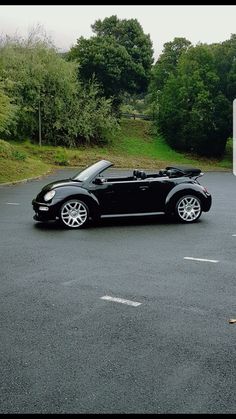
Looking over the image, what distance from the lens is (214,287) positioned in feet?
20.7

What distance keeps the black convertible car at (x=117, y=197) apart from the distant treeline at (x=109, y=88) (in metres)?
22.3

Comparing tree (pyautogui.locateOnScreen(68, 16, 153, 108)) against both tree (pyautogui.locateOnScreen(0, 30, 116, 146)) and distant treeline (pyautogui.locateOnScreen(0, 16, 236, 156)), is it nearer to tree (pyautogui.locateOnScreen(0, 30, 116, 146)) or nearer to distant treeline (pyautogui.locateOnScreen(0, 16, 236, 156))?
distant treeline (pyautogui.locateOnScreen(0, 16, 236, 156))

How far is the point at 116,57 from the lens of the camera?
46.8 meters

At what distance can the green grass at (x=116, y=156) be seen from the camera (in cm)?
2675

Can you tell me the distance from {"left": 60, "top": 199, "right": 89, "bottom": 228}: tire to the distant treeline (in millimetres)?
22546

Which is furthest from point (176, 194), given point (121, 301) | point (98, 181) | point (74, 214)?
point (121, 301)

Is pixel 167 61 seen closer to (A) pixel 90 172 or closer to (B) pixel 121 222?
(B) pixel 121 222

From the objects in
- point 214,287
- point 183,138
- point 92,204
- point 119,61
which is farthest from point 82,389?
point 119,61

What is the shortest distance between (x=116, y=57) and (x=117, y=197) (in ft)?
127

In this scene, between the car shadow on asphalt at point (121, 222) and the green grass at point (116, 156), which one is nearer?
the car shadow on asphalt at point (121, 222)

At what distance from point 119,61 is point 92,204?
128 feet

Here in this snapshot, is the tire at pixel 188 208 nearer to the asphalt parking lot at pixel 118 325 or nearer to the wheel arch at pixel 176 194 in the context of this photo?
the wheel arch at pixel 176 194

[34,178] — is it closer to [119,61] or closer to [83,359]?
[83,359]

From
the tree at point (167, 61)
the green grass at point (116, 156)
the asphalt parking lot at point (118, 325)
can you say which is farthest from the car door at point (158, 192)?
the tree at point (167, 61)
